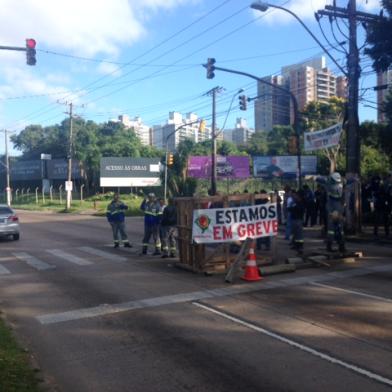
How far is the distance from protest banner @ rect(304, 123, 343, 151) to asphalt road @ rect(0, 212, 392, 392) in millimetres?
8049

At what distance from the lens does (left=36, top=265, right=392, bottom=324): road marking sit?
881 centimetres

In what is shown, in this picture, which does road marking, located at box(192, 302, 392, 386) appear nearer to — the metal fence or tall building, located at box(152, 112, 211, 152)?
the metal fence

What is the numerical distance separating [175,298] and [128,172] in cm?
5831

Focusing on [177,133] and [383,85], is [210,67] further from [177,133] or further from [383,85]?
[177,133]

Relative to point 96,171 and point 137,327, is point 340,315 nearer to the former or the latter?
point 137,327

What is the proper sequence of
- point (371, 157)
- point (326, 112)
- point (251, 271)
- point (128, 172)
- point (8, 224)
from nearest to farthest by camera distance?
point (251, 271), point (8, 224), point (371, 157), point (326, 112), point (128, 172)

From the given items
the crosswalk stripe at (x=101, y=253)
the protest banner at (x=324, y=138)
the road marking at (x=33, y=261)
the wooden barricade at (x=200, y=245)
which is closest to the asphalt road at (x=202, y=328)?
the wooden barricade at (x=200, y=245)

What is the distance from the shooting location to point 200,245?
12.6 m

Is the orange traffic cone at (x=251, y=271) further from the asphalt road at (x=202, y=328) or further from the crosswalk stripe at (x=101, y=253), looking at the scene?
the crosswalk stripe at (x=101, y=253)

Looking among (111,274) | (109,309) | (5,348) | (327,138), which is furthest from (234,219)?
(327,138)

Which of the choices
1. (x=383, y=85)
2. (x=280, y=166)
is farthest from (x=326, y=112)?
(x=383, y=85)

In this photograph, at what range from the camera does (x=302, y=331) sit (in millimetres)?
7434

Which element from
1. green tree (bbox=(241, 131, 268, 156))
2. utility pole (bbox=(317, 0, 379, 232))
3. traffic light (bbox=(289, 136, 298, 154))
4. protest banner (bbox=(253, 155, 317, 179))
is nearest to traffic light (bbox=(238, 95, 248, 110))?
traffic light (bbox=(289, 136, 298, 154))

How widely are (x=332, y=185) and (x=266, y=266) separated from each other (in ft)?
11.5
